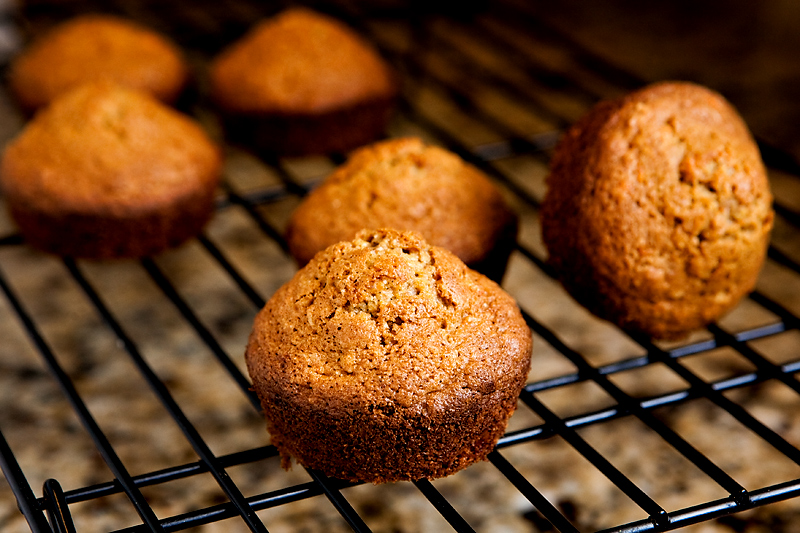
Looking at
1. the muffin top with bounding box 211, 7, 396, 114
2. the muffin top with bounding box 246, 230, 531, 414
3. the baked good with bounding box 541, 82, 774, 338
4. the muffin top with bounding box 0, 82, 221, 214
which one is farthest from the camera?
the muffin top with bounding box 211, 7, 396, 114

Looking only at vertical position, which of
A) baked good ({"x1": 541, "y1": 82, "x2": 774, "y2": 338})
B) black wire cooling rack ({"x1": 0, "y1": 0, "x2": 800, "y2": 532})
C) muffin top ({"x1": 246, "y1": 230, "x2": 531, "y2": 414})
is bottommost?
black wire cooling rack ({"x1": 0, "y1": 0, "x2": 800, "y2": 532})

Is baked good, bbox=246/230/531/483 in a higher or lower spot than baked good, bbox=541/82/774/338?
lower

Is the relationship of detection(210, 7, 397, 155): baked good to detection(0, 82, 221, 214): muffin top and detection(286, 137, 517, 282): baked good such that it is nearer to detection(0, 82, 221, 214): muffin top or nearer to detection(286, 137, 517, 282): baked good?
detection(0, 82, 221, 214): muffin top

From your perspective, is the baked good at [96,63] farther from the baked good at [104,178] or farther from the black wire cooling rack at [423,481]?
the baked good at [104,178]

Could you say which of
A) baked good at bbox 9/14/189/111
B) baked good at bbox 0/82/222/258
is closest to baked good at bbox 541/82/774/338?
baked good at bbox 0/82/222/258

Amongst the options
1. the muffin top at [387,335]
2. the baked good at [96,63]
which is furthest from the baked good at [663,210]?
the baked good at [96,63]

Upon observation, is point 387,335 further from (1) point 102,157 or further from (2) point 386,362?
(1) point 102,157

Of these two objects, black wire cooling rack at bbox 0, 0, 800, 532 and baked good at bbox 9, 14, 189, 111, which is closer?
black wire cooling rack at bbox 0, 0, 800, 532
